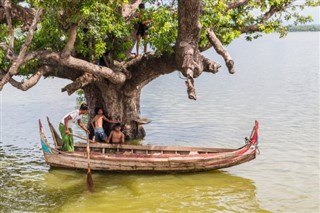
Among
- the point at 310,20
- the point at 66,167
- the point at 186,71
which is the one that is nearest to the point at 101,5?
the point at 186,71

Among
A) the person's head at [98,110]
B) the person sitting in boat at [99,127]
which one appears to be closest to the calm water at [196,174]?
the person sitting in boat at [99,127]

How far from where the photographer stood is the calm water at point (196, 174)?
40.1ft

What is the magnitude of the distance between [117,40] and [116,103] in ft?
9.13

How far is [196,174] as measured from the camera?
46.8ft

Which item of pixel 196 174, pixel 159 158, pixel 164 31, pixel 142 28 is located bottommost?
pixel 196 174

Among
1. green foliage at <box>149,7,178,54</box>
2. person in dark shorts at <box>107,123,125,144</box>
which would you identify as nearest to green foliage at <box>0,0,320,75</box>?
green foliage at <box>149,7,178,54</box>

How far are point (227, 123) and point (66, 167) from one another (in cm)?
1013

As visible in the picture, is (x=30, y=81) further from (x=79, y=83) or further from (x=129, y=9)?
(x=129, y=9)

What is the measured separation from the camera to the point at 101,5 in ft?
43.9

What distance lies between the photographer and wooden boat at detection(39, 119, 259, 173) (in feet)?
45.1

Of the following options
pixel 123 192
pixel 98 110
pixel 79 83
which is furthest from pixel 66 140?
pixel 123 192

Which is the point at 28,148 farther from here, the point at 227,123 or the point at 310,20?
the point at 310,20

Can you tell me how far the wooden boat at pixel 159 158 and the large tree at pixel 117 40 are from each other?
97.7 inches

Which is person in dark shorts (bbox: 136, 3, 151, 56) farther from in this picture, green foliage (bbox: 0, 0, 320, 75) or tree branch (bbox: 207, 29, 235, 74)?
tree branch (bbox: 207, 29, 235, 74)
